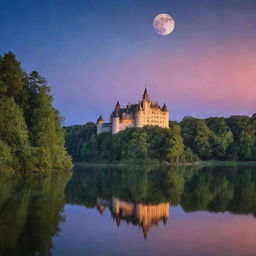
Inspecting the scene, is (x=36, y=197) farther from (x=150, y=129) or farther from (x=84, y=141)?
(x=84, y=141)

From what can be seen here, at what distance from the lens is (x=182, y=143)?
10119cm

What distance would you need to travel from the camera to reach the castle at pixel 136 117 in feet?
433

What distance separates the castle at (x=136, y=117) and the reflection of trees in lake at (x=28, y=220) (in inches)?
4322

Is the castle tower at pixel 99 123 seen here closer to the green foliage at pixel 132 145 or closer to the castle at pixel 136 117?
the castle at pixel 136 117

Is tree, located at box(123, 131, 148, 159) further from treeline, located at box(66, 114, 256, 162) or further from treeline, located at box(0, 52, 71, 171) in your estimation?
treeline, located at box(0, 52, 71, 171)

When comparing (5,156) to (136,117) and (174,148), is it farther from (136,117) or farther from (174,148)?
(136,117)

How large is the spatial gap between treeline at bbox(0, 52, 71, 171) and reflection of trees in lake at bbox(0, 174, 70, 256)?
15886 mm

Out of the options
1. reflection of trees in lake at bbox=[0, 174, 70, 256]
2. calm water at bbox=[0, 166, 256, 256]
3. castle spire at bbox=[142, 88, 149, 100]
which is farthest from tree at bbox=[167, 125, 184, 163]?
reflection of trees in lake at bbox=[0, 174, 70, 256]

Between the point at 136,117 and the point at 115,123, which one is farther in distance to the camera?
the point at 136,117

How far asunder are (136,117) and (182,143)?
34089 mm

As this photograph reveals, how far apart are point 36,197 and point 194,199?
8787 millimetres

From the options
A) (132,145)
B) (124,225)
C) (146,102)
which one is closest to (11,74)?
(124,225)

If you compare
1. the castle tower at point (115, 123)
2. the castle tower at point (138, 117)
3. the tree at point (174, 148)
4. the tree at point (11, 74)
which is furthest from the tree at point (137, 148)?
the tree at point (11, 74)

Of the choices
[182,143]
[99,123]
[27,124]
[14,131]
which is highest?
[99,123]
